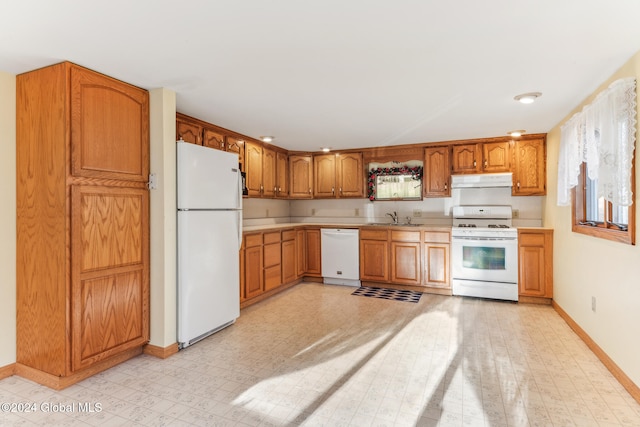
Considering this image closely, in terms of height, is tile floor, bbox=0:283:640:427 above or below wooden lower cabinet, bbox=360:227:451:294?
below

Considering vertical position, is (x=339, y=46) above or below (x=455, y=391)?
above

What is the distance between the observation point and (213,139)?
3893 mm

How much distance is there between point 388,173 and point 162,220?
3.48 m

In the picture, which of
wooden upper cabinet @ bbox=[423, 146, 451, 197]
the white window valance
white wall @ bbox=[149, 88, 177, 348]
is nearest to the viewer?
the white window valance

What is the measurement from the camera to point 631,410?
198 cm

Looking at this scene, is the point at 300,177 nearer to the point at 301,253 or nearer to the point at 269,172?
the point at 269,172

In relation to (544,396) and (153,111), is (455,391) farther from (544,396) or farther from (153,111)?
(153,111)

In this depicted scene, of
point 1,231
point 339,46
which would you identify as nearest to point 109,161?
point 1,231

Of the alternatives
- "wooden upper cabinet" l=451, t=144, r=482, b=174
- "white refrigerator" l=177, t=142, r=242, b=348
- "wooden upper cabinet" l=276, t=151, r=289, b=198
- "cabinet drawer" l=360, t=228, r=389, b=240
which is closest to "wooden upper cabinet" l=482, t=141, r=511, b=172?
"wooden upper cabinet" l=451, t=144, r=482, b=174

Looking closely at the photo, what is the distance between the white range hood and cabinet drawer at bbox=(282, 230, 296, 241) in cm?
234

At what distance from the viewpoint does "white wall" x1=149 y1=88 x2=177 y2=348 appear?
2758 mm

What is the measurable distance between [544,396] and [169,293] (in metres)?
2.74

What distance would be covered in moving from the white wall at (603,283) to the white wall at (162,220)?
3.23 meters

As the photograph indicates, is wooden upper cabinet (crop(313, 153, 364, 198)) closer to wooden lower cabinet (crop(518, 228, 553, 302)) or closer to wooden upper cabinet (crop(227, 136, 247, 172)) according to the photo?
wooden upper cabinet (crop(227, 136, 247, 172))
